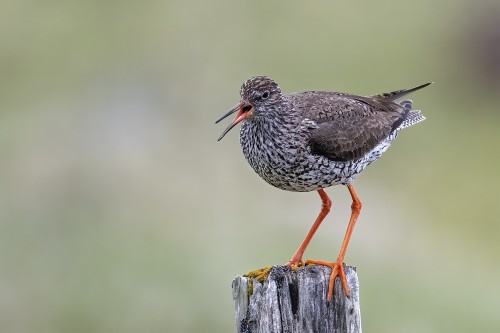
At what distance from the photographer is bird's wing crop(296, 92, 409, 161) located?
28.2 feet

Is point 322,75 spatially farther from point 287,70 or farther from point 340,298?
point 340,298

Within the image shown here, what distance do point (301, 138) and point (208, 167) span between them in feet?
36.5

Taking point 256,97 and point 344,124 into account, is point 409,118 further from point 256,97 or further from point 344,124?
point 256,97

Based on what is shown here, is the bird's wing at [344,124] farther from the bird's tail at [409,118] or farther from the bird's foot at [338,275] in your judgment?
the bird's foot at [338,275]

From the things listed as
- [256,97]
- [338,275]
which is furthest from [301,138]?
[338,275]

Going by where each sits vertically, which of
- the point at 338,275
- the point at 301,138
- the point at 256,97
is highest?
the point at 256,97

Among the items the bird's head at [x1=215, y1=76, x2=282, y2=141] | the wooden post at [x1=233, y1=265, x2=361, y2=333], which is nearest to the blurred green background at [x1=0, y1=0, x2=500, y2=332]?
the bird's head at [x1=215, y1=76, x2=282, y2=141]

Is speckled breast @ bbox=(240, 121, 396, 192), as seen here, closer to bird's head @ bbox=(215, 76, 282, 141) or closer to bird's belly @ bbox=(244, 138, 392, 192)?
bird's belly @ bbox=(244, 138, 392, 192)

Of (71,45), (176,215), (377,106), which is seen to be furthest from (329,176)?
(71,45)

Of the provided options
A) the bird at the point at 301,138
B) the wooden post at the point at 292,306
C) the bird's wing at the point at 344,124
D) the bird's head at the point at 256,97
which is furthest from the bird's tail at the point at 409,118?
the wooden post at the point at 292,306

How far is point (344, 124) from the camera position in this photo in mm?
8922

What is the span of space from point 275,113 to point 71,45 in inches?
724

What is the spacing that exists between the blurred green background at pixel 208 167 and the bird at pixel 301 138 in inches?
203

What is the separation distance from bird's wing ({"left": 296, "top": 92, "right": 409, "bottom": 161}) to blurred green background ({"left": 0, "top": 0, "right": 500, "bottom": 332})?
4875mm
